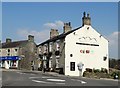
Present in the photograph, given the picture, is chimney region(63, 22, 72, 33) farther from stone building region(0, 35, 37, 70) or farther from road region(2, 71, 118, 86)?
road region(2, 71, 118, 86)

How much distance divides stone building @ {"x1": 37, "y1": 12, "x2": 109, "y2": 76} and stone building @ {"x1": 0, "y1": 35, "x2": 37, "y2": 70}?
48.0ft

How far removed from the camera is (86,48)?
5028 centimetres

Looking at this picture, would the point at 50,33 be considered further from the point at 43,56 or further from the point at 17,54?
the point at 17,54

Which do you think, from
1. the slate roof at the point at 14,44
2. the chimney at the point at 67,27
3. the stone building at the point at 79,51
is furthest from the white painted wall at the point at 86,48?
the slate roof at the point at 14,44

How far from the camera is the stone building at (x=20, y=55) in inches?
2665

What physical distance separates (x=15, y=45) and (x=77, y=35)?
90.7ft

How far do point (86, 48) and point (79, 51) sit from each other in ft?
5.17

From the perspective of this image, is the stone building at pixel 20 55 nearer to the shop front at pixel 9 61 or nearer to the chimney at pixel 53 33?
the shop front at pixel 9 61

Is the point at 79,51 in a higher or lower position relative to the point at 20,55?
higher

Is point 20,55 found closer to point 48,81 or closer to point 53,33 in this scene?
point 53,33

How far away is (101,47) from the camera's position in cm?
5203

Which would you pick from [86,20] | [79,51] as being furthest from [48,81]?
[86,20]

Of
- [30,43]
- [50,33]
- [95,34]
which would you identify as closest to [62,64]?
[95,34]

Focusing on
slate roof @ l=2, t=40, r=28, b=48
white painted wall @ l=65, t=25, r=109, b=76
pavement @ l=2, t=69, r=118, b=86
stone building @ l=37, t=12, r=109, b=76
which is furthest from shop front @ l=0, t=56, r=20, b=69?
pavement @ l=2, t=69, r=118, b=86
